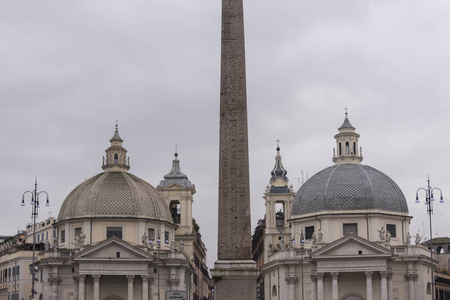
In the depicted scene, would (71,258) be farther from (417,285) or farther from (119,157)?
(417,285)

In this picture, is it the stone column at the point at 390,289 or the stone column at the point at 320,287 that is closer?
the stone column at the point at 390,289

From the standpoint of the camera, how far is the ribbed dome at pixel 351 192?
3615 inches

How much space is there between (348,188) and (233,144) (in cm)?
6046

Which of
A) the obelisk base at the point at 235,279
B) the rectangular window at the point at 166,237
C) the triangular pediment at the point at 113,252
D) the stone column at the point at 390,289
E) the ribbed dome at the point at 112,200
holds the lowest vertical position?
the obelisk base at the point at 235,279

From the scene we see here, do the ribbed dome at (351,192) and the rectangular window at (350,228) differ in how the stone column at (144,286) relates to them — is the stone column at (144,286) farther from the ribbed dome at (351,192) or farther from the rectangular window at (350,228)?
the rectangular window at (350,228)

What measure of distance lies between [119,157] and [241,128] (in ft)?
209

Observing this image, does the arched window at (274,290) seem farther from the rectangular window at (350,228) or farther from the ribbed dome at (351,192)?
the rectangular window at (350,228)

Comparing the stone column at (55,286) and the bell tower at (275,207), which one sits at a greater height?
the bell tower at (275,207)

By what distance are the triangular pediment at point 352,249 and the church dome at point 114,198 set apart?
57.2 ft

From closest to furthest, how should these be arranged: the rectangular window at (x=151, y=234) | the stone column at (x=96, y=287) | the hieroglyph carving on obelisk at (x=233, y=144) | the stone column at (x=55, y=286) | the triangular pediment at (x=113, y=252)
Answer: the hieroglyph carving on obelisk at (x=233, y=144)
the stone column at (x=96, y=287)
the triangular pediment at (x=113, y=252)
the stone column at (x=55, y=286)
the rectangular window at (x=151, y=234)

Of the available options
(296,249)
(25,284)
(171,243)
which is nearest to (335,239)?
(296,249)

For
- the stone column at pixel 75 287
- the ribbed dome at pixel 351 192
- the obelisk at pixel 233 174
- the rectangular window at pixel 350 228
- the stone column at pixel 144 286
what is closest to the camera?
the obelisk at pixel 233 174

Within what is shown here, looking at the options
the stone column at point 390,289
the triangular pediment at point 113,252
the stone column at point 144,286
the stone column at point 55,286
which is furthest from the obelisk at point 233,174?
the stone column at point 55,286

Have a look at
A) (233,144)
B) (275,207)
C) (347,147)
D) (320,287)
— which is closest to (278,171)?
(275,207)
